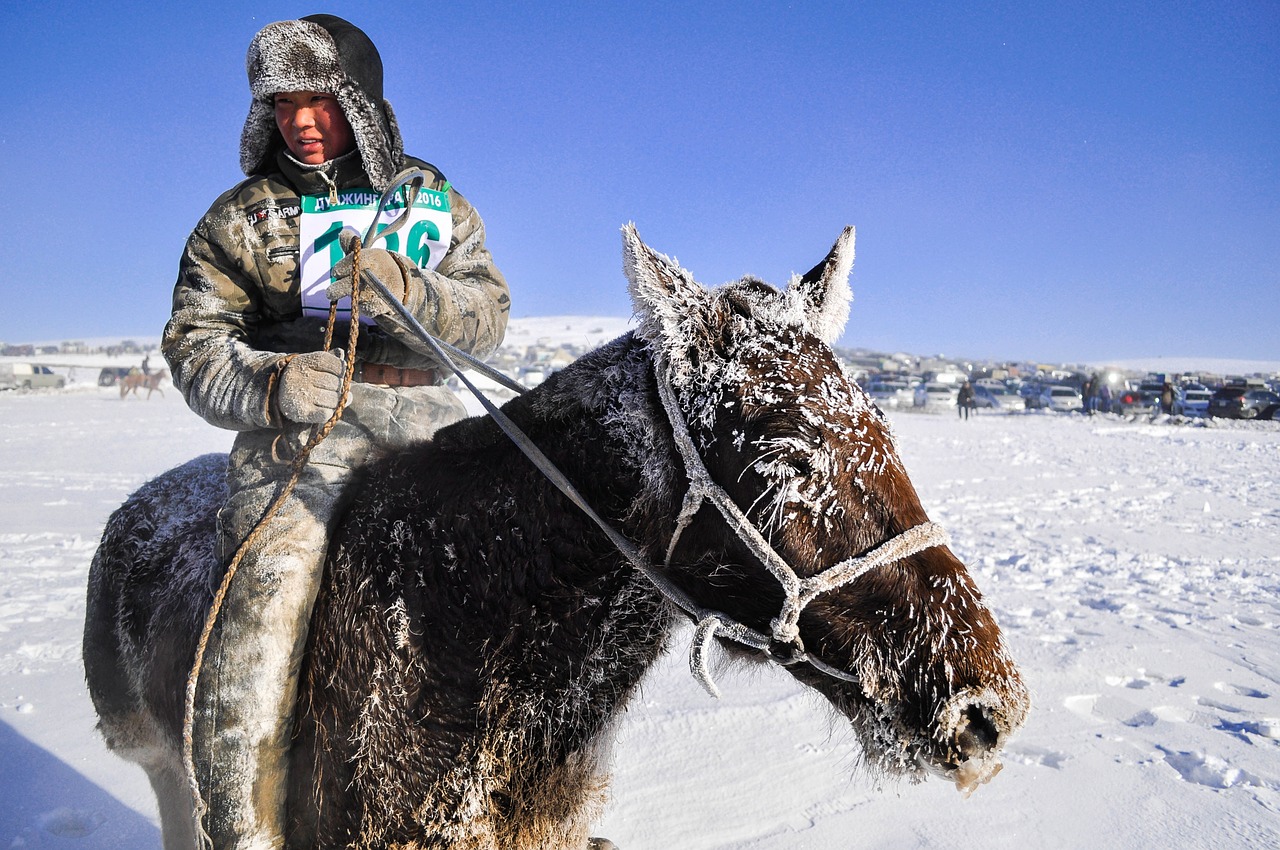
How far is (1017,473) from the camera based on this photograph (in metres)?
15.4

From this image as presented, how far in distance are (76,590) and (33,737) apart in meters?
3.03

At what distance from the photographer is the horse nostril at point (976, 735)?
1.45 m

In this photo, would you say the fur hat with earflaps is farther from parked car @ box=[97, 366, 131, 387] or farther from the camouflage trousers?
parked car @ box=[97, 366, 131, 387]

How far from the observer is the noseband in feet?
5.00

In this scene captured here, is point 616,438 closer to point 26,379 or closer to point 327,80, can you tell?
point 327,80

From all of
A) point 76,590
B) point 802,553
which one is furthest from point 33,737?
point 802,553

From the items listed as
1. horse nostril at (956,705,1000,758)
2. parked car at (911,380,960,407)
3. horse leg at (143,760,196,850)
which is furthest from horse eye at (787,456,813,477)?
parked car at (911,380,960,407)

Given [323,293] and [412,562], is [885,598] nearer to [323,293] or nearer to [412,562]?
[412,562]

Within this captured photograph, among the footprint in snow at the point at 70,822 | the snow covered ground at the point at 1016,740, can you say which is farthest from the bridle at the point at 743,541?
the footprint in snow at the point at 70,822

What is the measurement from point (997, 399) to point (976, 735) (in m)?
49.1

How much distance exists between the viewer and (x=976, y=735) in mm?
1453

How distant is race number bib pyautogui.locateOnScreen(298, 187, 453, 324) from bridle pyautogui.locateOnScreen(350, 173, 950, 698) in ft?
3.86

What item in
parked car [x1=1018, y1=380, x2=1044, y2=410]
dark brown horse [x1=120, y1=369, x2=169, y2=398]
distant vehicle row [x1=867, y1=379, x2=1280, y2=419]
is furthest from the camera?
parked car [x1=1018, y1=380, x2=1044, y2=410]

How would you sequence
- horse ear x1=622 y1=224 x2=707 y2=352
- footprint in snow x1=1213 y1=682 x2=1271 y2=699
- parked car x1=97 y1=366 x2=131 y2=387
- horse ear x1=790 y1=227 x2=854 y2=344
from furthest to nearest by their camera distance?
parked car x1=97 y1=366 x2=131 y2=387, footprint in snow x1=1213 y1=682 x2=1271 y2=699, horse ear x1=790 y1=227 x2=854 y2=344, horse ear x1=622 y1=224 x2=707 y2=352
